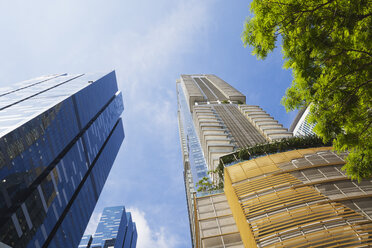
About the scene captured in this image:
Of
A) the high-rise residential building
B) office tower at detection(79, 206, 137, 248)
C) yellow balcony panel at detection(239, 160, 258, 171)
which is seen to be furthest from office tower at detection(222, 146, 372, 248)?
office tower at detection(79, 206, 137, 248)

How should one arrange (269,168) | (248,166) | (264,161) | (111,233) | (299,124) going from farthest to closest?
(111,233), (299,124), (248,166), (264,161), (269,168)

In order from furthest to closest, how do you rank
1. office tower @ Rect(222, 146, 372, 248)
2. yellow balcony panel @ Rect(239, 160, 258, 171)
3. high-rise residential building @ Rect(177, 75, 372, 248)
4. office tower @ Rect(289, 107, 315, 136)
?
office tower @ Rect(289, 107, 315, 136) → yellow balcony panel @ Rect(239, 160, 258, 171) → high-rise residential building @ Rect(177, 75, 372, 248) → office tower @ Rect(222, 146, 372, 248)

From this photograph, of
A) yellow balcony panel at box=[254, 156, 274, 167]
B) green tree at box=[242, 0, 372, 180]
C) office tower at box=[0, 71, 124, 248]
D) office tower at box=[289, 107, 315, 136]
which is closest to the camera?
green tree at box=[242, 0, 372, 180]

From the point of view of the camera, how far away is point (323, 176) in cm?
1758

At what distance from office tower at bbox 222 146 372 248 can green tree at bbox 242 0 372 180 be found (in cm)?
699

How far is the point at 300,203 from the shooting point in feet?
49.6

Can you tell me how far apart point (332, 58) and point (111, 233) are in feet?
493

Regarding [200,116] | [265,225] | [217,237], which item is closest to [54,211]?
[200,116]

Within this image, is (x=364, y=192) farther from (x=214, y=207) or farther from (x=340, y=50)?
(x=340, y=50)

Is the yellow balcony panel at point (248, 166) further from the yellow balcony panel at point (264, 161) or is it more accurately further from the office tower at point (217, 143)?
the office tower at point (217, 143)

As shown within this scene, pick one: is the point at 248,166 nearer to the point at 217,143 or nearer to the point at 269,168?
the point at 269,168

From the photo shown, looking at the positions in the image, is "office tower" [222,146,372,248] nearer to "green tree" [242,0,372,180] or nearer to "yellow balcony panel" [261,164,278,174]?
"yellow balcony panel" [261,164,278,174]

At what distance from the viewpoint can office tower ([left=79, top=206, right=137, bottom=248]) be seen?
120 metres

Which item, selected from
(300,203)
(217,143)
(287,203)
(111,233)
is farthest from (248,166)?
(111,233)
